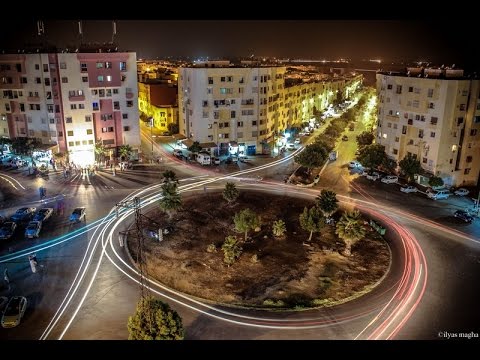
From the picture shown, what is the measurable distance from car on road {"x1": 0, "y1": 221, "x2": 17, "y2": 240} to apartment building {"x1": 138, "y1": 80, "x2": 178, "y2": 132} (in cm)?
4578

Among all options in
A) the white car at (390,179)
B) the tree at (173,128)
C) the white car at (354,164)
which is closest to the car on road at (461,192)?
the white car at (390,179)

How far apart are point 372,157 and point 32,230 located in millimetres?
41839

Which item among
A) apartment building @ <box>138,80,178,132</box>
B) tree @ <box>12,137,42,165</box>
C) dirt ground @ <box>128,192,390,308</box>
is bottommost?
dirt ground @ <box>128,192,390,308</box>

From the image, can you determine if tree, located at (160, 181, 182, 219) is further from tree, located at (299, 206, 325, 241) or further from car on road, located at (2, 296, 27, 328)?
car on road, located at (2, 296, 27, 328)

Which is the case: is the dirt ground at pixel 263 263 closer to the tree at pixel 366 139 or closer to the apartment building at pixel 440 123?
the apartment building at pixel 440 123

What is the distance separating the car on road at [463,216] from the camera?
4203 centimetres

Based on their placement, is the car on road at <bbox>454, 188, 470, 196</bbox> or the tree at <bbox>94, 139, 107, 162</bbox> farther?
the tree at <bbox>94, 139, 107, 162</bbox>

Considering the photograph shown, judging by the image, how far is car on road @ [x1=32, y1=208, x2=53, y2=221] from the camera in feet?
131

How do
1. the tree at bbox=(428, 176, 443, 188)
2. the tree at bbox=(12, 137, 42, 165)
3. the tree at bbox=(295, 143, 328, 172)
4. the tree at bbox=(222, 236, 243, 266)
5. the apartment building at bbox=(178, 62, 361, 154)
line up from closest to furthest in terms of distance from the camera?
the tree at bbox=(222, 236, 243, 266) < the tree at bbox=(428, 176, 443, 188) < the tree at bbox=(295, 143, 328, 172) < the tree at bbox=(12, 137, 42, 165) < the apartment building at bbox=(178, 62, 361, 154)

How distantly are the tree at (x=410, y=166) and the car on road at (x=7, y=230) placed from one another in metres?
44.7

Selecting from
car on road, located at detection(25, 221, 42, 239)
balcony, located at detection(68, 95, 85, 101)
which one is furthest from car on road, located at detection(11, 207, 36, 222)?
balcony, located at detection(68, 95, 85, 101)

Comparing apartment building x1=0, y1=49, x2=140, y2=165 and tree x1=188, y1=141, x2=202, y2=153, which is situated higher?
apartment building x1=0, y1=49, x2=140, y2=165

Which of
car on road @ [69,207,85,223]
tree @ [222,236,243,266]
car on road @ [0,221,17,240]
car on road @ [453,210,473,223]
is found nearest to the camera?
tree @ [222,236,243,266]

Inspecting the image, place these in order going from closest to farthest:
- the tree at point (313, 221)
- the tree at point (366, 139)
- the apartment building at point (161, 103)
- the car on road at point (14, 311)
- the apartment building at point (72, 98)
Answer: the car on road at point (14, 311) → the tree at point (313, 221) → the apartment building at point (72, 98) → the tree at point (366, 139) → the apartment building at point (161, 103)
